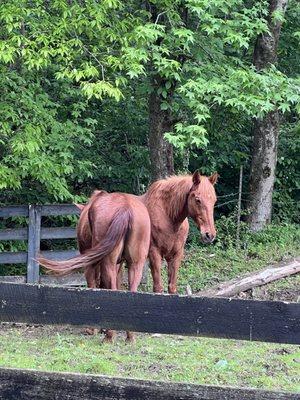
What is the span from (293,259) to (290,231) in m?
2.20

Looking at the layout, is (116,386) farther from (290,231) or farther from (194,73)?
(290,231)

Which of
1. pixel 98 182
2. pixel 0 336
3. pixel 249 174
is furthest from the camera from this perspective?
pixel 249 174

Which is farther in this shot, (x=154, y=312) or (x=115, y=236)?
(x=115, y=236)

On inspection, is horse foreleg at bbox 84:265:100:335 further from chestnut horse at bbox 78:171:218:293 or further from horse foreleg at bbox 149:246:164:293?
horse foreleg at bbox 149:246:164:293

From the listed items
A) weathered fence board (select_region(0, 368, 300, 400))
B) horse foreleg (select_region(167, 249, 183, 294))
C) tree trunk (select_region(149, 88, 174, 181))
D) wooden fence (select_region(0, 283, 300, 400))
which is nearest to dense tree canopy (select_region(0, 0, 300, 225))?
tree trunk (select_region(149, 88, 174, 181))

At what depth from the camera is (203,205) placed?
26.9ft

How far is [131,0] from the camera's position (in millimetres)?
11195

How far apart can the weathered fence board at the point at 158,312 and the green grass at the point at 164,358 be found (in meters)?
2.42

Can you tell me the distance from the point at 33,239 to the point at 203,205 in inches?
125

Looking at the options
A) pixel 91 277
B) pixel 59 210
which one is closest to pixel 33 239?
pixel 59 210

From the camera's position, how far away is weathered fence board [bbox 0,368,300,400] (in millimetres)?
2812

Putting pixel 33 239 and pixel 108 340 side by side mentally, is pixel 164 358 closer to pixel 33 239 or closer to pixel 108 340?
pixel 108 340


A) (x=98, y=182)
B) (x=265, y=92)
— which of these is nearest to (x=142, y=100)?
(x=98, y=182)

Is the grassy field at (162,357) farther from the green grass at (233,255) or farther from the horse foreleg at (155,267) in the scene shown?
the green grass at (233,255)
